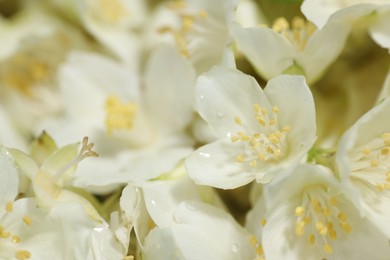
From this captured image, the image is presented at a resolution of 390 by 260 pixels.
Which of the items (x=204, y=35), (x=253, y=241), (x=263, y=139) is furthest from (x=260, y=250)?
(x=204, y=35)

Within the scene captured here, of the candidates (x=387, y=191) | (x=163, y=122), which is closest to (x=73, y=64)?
(x=163, y=122)

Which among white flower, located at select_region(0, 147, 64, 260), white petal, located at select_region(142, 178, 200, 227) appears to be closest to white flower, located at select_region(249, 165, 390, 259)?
white petal, located at select_region(142, 178, 200, 227)

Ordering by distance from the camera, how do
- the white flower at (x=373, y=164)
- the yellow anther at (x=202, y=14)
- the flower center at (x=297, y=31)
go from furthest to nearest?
the yellow anther at (x=202, y=14), the flower center at (x=297, y=31), the white flower at (x=373, y=164)

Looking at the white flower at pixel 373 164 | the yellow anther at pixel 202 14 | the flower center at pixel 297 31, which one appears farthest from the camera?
the yellow anther at pixel 202 14

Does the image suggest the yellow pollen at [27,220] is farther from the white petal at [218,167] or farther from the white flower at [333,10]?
the white flower at [333,10]

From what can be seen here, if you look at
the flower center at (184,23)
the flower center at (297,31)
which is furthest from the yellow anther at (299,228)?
the flower center at (184,23)

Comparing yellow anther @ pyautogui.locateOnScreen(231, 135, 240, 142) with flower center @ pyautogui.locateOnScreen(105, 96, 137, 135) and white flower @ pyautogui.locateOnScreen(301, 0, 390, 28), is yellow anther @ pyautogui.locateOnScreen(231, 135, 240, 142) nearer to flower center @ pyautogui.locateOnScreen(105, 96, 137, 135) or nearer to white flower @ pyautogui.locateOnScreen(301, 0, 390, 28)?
white flower @ pyautogui.locateOnScreen(301, 0, 390, 28)
